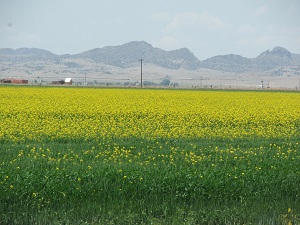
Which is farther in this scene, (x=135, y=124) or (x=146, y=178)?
(x=135, y=124)

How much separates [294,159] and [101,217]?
5943 millimetres

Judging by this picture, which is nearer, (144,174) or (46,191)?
(46,191)

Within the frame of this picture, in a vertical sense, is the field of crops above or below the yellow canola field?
below

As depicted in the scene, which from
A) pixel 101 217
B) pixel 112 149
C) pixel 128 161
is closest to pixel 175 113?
pixel 112 149

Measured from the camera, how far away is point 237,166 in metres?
11.3

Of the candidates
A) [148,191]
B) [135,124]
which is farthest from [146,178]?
[135,124]

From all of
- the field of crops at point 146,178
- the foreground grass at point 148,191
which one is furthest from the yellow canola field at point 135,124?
the foreground grass at point 148,191

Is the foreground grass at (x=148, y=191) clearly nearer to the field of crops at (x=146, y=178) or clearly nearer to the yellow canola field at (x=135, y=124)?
the field of crops at (x=146, y=178)

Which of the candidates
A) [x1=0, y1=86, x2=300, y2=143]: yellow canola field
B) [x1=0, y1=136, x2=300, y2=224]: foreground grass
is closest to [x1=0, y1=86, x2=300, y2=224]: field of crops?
[x1=0, y1=136, x2=300, y2=224]: foreground grass

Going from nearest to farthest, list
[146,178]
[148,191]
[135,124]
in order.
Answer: [148,191] → [146,178] → [135,124]

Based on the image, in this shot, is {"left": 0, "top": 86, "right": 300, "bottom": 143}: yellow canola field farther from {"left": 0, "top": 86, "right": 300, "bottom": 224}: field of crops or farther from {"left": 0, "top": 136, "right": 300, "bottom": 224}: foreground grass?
{"left": 0, "top": 136, "right": 300, "bottom": 224}: foreground grass

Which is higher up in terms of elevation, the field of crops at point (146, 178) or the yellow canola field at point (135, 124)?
the yellow canola field at point (135, 124)

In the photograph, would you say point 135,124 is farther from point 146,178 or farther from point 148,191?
point 148,191

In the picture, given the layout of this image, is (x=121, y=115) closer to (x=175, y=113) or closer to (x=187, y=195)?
(x=175, y=113)
